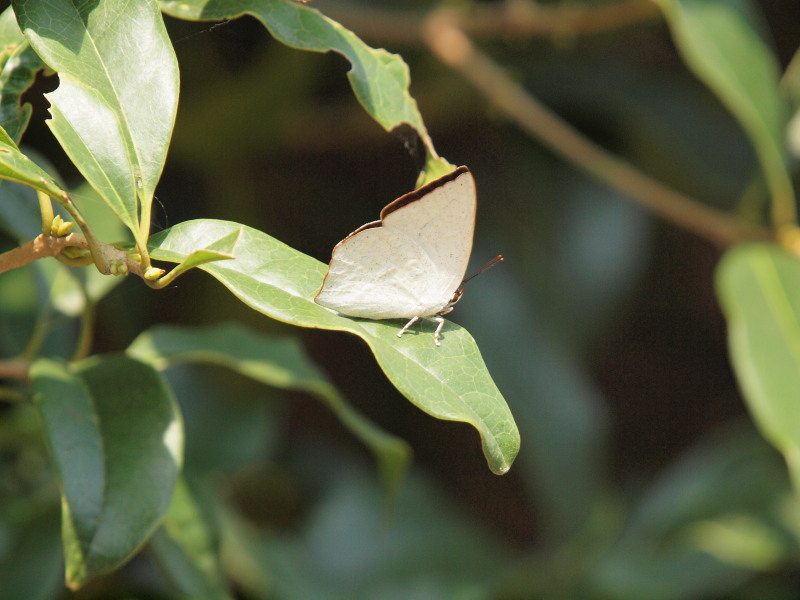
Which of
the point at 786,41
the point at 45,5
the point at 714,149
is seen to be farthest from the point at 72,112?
the point at 786,41

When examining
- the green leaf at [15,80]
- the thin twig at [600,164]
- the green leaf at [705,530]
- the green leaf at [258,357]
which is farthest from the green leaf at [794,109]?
the green leaf at [15,80]

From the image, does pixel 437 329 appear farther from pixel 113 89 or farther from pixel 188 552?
pixel 188 552

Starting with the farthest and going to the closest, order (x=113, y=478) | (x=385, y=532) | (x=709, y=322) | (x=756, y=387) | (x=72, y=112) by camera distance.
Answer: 1. (x=709, y=322)
2. (x=385, y=532)
3. (x=756, y=387)
4. (x=113, y=478)
5. (x=72, y=112)

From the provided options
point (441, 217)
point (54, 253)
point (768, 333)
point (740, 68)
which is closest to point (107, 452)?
point (54, 253)

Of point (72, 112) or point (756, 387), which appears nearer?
point (72, 112)

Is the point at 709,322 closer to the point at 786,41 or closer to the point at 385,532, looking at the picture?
the point at 786,41
